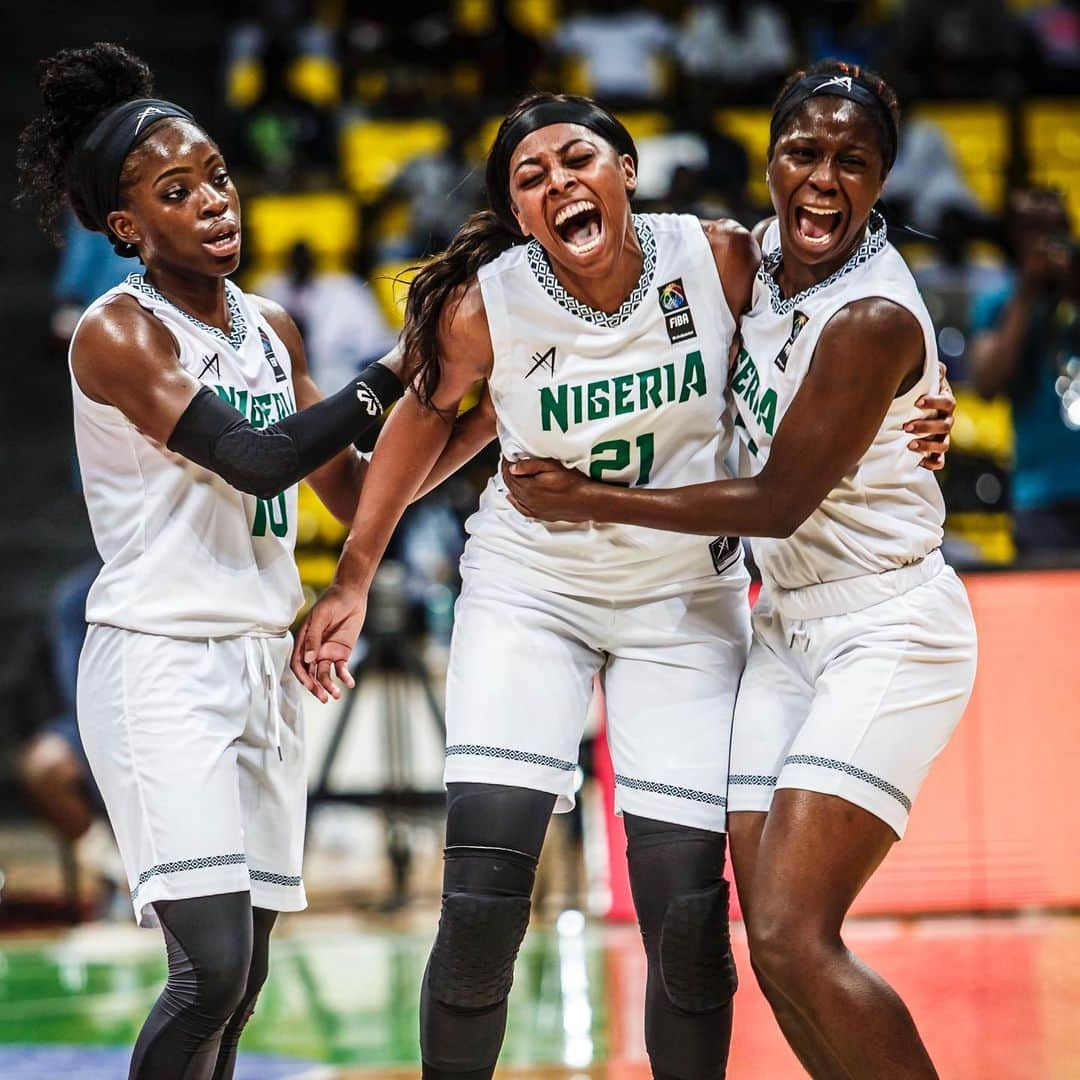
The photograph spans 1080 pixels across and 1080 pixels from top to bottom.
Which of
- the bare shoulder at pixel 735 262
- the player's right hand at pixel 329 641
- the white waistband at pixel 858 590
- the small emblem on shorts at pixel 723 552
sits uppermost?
the bare shoulder at pixel 735 262

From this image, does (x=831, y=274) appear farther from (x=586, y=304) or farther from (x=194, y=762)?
(x=194, y=762)

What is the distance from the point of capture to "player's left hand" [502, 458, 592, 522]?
135 inches

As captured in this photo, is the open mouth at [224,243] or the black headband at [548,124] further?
the black headband at [548,124]

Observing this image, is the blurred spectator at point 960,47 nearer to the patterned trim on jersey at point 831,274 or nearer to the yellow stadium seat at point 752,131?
the yellow stadium seat at point 752,131

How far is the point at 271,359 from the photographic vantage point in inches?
143

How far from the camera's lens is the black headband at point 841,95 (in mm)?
3371

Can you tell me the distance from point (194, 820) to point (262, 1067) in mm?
1789

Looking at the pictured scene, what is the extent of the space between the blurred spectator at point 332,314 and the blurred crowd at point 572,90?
0.5 inches

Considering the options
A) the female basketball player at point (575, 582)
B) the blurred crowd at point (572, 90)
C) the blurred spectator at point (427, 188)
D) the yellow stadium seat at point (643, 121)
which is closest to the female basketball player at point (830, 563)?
the female basketball player at point (575, 582)

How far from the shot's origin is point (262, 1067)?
4719mm

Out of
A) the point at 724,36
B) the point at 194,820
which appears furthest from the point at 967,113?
the point at 194,820

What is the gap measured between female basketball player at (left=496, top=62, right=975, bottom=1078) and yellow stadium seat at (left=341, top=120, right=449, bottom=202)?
7686 mm

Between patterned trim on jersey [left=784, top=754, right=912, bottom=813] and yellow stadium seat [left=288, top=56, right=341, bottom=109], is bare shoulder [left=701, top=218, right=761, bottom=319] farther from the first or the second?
yellow stadium seat [left=288, top=56, right=341, bottom=109]

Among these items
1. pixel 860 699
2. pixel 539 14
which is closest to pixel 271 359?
pixel 860 699
